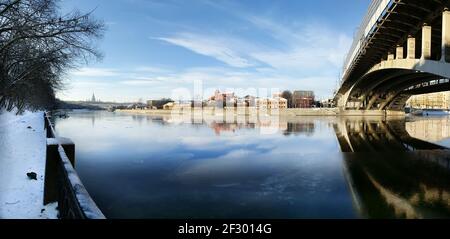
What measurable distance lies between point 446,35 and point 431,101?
13335 centimetres

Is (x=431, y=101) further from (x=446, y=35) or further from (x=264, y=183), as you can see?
(x=264, y=183)

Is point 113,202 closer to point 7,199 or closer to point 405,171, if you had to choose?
point 7,199

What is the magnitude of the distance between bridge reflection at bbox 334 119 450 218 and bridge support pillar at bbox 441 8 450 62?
192 inches

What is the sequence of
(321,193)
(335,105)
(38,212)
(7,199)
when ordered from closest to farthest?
(38,212), (7,199), (321,193), (335,105)

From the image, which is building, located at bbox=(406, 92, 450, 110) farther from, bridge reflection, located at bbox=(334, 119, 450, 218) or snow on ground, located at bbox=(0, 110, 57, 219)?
snow on ground, located at bbox=(0, 110, 57, 219)

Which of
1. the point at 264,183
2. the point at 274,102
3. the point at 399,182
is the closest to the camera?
the point at 264,183

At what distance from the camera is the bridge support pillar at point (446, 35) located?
18.0 meters

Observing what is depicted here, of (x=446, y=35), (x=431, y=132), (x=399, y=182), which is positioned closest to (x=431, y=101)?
(x=431, y=132)

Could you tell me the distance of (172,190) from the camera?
9492 mm

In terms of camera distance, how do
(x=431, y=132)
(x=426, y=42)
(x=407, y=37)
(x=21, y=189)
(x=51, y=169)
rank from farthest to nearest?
(x=431, y=132) < (x=407, y=37) < (x=426, y=42) < (x=21, y=189) < (x=51, y=169)

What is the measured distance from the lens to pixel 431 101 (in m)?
135

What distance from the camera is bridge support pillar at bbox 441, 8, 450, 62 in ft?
59.0

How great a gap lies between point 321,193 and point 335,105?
78763 mm
